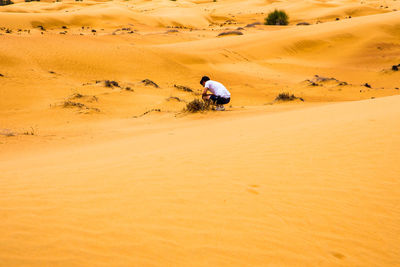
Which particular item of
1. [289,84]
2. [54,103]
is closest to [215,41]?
[289,84]

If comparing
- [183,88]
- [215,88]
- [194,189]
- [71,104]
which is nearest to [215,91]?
[215,88]

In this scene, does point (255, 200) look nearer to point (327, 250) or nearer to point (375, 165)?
point (327, 250)

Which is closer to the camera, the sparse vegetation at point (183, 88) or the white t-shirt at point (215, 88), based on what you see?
the white t-shirt at point (215, 88)

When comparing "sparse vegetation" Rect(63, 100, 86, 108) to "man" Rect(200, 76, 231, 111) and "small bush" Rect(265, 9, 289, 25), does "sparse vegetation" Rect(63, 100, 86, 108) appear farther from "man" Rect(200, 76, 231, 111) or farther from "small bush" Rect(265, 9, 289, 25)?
"small bush" Rect(265, 9, 289, 25)

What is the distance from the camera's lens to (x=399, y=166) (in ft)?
11.8

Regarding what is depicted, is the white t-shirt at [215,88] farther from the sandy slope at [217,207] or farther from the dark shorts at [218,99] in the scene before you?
the sandy slope at [217,207]

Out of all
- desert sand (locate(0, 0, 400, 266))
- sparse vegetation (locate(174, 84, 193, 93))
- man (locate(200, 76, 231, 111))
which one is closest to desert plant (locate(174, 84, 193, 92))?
sparse vegetation (locate(174, 84, 193, 93))

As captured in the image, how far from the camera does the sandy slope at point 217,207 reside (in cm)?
216

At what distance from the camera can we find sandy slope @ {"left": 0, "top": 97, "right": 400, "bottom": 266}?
2162 mm

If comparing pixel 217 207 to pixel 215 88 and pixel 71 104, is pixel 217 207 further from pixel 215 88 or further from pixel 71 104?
pixel 71 104

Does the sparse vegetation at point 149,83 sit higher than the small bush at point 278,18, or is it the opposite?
the small bush at point 278,18

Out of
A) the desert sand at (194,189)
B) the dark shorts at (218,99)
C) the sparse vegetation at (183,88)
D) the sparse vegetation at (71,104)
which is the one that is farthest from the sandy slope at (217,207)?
the sparse vegetation at (183,88)

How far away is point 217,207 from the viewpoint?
275cm

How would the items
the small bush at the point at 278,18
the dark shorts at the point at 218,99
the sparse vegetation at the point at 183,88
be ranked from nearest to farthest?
1. the dark shorts at the point at 218,99
2. the sparse vegetation at the point at 183,88
3. the small bush at the point at 278,18
